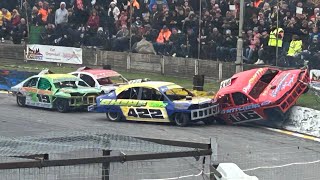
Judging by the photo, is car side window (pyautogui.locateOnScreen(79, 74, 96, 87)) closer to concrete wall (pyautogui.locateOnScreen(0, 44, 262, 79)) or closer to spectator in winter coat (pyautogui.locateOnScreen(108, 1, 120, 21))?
concrete wall (pyautogui.locateOnScreen(0, 44, 262, 79))

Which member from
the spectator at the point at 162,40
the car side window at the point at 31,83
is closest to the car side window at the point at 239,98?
the car side window at the point at 31,83

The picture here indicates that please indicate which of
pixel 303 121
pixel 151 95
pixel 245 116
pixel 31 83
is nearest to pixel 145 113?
pixel 151 95

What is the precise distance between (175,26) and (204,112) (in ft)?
30.9

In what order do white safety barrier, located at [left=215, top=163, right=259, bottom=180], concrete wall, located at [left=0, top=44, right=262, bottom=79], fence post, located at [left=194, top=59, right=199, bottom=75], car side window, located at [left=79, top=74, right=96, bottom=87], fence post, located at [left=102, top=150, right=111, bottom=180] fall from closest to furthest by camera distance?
white safety barrier, located at [left=215, top=163, right=259, bottom=180]
fence post, located at [left=102, top=150, right=111, bottom=180]
car side window, located at [left=79, top=74, right=96, bottom=87]
concrete wall, located at [left=0, top=44, right=262, bottom=79]
fence post, located at [left=194, top=59, right=199, bottom=75]

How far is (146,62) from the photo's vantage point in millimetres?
30375

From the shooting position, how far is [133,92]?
786 inches

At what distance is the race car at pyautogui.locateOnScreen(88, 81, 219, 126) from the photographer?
18922 mm

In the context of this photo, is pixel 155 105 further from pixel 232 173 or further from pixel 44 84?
pixel 232 173

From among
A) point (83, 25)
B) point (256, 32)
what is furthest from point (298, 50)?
point (83, 25)

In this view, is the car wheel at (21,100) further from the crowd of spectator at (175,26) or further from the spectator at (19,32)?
the spectator at (19,32)

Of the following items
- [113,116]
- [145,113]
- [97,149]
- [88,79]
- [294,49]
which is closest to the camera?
[97,149]

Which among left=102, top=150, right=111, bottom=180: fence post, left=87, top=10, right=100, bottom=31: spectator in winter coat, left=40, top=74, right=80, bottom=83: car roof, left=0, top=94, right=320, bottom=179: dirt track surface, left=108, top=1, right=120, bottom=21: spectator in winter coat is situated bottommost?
left=0, top=94, right=320, bottom=179: dirt track surface

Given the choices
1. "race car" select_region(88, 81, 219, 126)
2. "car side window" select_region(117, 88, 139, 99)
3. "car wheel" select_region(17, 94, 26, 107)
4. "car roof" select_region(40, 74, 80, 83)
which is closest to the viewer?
"race car" select_region(88, 81, 219, 126)

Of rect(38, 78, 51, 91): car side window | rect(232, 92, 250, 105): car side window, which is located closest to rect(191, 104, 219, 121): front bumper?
rect(232, 92, 250, 105): car side window
